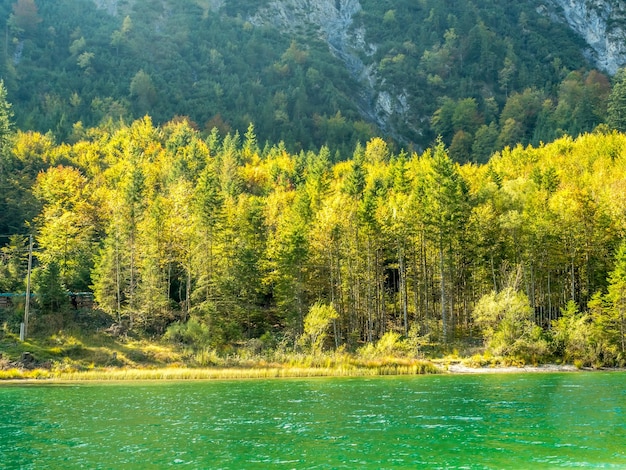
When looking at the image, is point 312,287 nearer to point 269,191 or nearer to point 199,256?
point 199,256

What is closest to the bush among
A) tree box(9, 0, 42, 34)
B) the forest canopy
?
the forest canopy

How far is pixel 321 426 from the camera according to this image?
25.5m

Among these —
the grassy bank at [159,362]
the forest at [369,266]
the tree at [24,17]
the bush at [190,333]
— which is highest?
the tree at [24,17]

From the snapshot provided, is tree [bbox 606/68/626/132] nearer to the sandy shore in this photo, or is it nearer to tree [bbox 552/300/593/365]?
tree [bbox 552/300/593/365]

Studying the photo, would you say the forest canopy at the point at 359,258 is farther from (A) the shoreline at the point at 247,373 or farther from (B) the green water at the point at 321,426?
(B) the green water at the point at 321,426

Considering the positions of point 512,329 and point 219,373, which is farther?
point 512,329

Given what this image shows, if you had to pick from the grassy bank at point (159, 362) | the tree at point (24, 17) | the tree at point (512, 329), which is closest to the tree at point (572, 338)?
the tree at point (512, 329)

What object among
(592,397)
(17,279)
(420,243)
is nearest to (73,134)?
(17,279)

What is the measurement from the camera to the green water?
19641 mm

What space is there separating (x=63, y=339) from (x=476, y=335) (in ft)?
140

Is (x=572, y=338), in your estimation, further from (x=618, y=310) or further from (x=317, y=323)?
(x=317, y=323)

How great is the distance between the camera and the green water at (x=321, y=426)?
64.4 ft

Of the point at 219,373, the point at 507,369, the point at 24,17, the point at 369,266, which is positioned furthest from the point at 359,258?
the point at 24,17

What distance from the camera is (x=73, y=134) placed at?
12862cm
